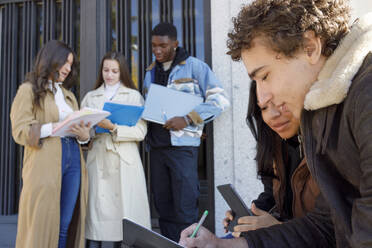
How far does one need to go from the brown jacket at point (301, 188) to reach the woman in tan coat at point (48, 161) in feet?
6.80

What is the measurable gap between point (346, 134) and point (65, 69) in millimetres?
3051

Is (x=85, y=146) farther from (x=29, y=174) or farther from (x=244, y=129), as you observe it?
(x=244, y=129)

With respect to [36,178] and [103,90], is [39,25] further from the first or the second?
[36,178]

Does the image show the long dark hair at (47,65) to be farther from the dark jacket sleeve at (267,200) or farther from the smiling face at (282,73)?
the smiling face at (282,73)

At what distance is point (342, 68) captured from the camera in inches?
42.7

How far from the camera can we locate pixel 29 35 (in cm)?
542

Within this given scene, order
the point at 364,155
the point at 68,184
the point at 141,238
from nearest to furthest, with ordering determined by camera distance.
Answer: the point at 364,155 < the point at 141,238 < the point at 68,184

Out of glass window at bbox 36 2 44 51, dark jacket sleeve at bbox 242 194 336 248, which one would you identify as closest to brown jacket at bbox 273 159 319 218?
dark jacket sleeve at bbox 242 194 336 248

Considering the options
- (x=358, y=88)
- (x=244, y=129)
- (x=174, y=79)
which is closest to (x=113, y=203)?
(x=174, y=79)

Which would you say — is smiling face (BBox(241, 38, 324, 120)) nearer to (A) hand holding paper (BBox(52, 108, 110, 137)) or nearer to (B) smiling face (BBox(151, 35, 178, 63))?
(A) hand holding paper (BBox(52, 108, 110, 137))

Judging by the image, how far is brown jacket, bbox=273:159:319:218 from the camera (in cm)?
156

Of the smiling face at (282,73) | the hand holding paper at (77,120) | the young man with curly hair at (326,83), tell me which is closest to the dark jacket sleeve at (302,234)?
the young man with curly hair at (326,83)

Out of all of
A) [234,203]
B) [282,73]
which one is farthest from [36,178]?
[282,73]

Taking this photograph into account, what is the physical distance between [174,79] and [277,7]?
2.58 m
